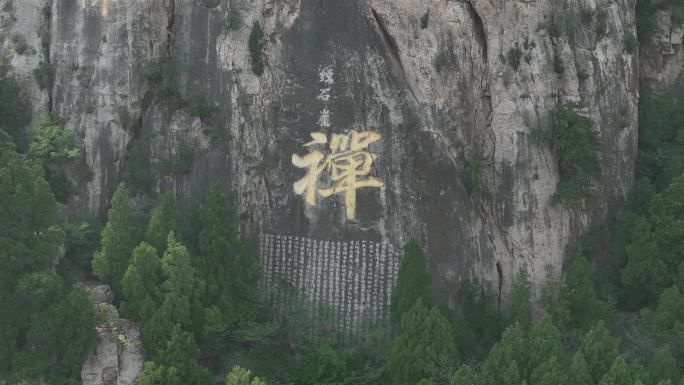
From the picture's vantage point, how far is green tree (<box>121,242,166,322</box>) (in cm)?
1805

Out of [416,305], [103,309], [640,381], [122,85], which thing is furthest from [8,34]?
[640,381]

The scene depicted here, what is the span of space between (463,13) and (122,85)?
5944mm

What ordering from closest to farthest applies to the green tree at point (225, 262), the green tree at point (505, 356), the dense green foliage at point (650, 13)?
the green tree at point (505, 356) → the green tree at point (225, 262) → the dense green foliage at point (650, 13)

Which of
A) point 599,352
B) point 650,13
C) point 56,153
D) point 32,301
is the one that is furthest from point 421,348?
point 650,13

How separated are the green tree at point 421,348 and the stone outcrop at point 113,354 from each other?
389 cm

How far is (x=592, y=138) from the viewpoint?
19.8 metres

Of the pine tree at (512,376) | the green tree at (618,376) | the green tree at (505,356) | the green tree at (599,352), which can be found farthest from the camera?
the green tree at (505,356)

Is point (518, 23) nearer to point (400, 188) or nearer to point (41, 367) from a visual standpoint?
point (400, 188)

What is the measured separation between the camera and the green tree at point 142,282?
59.2 feet

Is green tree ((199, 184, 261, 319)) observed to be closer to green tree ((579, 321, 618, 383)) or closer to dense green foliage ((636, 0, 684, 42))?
green tree ((579, 321, 618, 383))

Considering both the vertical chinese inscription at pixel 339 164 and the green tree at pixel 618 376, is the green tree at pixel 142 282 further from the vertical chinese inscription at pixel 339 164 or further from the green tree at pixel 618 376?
the green tree at pixel 618 376

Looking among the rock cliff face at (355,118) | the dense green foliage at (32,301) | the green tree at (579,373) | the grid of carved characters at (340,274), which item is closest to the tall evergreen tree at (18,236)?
the dense green foliage at (32,301)

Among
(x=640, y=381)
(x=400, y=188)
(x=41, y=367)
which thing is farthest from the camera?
(x=400, y=188)

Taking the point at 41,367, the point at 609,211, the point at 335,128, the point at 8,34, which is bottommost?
the point at 41,367
